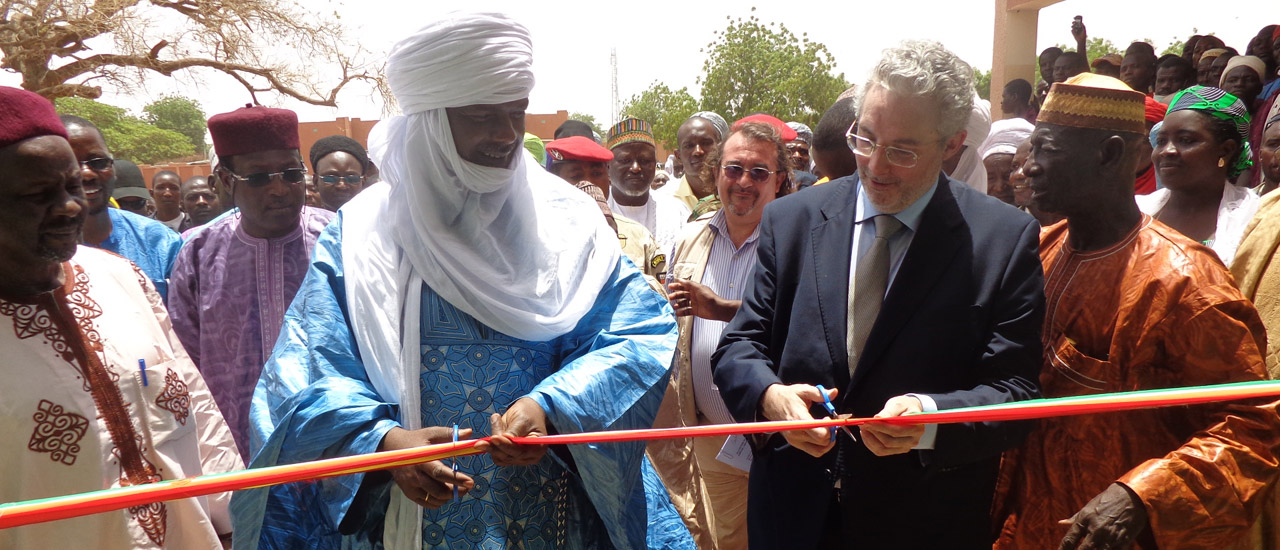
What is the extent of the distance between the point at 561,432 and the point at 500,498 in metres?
0.32

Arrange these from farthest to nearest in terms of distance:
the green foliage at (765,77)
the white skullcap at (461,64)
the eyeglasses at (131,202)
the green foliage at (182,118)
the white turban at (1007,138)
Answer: the green foliage at (182,118)
the green foliage at (765,77)
the eyeglasses at (131,202)
the white turban at (1007,138)
the white skullcap at (461,64)

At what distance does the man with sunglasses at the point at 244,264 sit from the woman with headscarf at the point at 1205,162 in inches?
146

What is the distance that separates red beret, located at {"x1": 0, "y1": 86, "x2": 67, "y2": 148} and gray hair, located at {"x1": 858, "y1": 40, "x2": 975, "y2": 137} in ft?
7.48

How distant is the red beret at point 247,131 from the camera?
4.00 metres

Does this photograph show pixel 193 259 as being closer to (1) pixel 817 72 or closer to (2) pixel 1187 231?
(2) pixel 1187 231

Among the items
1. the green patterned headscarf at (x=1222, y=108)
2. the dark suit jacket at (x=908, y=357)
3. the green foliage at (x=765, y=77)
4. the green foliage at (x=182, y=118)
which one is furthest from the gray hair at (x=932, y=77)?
the green foliage at (x=182, y=118)

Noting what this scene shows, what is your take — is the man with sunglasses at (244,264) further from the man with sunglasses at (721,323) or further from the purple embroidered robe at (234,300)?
the man with sunglasses at (721,323)

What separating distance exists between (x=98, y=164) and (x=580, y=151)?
3020mm

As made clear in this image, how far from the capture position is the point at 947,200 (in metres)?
2.67

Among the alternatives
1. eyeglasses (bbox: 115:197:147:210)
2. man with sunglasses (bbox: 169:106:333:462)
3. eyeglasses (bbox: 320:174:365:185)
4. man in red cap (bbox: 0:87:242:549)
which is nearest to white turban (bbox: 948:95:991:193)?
man with sunglasses (bbox: 169:106:333:462)

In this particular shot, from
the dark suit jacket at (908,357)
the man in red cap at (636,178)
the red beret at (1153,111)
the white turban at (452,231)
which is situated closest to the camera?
the dark suit jacket at (908,357)

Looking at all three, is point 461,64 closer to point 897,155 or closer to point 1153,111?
point 897,155

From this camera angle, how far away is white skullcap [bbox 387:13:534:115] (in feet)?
8.98

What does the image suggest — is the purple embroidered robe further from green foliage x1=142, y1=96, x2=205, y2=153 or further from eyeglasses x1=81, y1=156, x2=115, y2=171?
green foliage x1=142, y1=96, x2=205, y2=153
